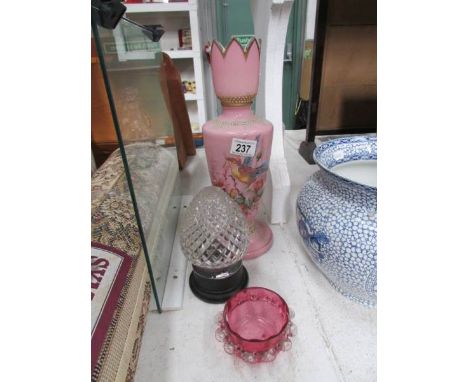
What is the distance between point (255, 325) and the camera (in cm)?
40

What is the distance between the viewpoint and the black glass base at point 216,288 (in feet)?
1.41

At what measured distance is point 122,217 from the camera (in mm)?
444

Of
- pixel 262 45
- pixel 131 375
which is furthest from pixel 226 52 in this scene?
pixel 131 375

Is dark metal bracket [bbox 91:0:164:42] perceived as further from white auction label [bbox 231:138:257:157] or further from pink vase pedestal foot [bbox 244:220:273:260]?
pink vase pedestal foot [bbox 244:220:273:260]

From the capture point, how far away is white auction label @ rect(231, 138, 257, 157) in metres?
0.45

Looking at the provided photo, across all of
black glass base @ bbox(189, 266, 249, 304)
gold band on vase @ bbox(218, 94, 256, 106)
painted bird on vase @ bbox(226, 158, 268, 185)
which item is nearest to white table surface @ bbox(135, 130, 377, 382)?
black glass base @ bbox(189, 266, 249, 304)

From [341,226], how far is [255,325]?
17 cm

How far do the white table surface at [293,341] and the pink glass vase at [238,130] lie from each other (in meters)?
0.10

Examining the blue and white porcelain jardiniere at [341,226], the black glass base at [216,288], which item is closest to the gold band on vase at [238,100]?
the blue and white porcelain jardiniere at [341,226]

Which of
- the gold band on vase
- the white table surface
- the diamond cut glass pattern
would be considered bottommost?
the white table surface

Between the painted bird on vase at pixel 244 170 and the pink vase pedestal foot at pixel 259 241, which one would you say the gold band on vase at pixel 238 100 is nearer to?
the painted bird on vase at pixel 244 170

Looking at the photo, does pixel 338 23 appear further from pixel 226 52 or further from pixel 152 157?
pixel 152 157

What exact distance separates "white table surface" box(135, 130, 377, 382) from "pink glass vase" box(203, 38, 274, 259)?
0.34 feet

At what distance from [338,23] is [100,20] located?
0.66 meters
